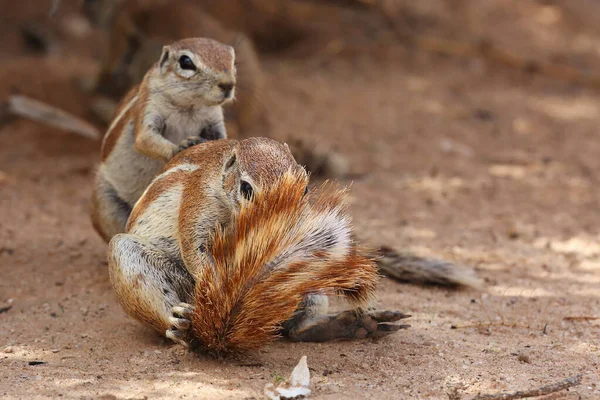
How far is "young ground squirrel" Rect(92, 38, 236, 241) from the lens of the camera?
5.17 meters

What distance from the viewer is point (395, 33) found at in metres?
12.0

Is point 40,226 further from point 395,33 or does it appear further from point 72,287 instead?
point 395,33

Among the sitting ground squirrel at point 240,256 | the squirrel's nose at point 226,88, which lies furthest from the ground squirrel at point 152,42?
the sitting ground squirrel at point 240,256

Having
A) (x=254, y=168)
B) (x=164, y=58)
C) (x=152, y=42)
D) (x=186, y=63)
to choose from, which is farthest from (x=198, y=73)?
(x=152, y=42)

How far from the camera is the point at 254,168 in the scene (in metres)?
3.99

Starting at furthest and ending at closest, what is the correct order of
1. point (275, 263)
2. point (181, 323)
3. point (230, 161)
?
1. point (230, 161)
2. point (181, 323)
3. point (275, 263)

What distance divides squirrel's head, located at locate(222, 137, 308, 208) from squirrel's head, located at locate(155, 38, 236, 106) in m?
1.02

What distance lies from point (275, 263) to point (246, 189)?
0.47m

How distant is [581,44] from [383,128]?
412 centimetres

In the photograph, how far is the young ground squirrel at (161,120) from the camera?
517cm

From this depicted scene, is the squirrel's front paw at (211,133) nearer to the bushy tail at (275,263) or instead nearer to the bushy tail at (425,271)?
the bushy tail at (425,271)

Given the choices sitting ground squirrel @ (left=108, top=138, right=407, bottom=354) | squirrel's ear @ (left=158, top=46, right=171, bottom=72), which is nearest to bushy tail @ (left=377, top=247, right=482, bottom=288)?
sitting ground squirrel @ (left=108, top=138, right=407, bottom=354)

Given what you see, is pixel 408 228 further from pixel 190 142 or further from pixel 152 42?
pixel 152 42

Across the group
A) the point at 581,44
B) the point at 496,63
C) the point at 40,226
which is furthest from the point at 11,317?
the point at 581,44
